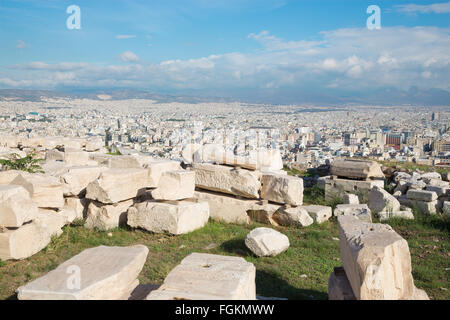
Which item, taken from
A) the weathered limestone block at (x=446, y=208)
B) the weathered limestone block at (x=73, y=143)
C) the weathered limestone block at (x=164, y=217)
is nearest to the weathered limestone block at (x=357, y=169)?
the weathered limestone block at (x=446, y=208)

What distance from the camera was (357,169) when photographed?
Result: 9.60 metres

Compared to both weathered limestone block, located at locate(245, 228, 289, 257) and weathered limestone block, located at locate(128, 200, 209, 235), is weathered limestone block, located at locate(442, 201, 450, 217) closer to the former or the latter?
weathered limestone block, located at locate(245, 228, 289, 257)

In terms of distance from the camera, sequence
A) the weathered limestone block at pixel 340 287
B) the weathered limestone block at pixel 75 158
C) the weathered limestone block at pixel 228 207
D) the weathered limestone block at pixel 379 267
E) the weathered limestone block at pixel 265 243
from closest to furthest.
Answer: the weathered limestone block at pixel 379 267 < the weathered limestone block at pixel 340 287 < the weathered limestone block at pixel 265 243 < the weathered limestone block at pixel 228 207 < the weathered limestone block at pixel 75 158

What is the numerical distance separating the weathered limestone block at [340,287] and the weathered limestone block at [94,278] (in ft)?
6.41

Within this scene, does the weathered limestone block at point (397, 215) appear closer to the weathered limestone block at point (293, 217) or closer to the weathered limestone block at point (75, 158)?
the weathered limestone block at point (293, 217)

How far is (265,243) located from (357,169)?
515 cm

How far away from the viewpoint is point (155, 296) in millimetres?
2922

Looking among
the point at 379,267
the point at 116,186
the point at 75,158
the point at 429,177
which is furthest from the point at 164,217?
the point at 429,177

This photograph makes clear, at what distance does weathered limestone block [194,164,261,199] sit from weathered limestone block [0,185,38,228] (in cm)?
344

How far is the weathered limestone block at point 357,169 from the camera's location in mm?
9422

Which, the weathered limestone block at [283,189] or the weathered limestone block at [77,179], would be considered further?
the weathered limestone block at [283,189]

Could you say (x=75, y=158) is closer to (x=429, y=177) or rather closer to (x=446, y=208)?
(x=446, y=208)

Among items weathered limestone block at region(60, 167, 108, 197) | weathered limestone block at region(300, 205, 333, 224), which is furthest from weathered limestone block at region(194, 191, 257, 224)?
weathered limestone block at region(60, 167, 108, 197)
